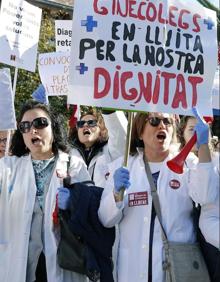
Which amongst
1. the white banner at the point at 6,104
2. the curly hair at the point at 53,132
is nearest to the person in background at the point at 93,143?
the curly hair at the point at 53,132

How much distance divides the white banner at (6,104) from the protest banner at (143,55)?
105 centimetres

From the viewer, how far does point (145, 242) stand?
2.94 m

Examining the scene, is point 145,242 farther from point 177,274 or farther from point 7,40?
point 7,40

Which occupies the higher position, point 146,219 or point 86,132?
point 86,132

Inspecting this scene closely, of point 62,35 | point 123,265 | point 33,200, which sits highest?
point 62,35

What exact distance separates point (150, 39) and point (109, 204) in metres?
0.92

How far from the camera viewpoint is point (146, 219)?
2973mm

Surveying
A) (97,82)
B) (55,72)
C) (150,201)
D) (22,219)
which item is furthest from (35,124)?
(55,72)

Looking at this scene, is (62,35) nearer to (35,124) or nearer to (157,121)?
(35,124)

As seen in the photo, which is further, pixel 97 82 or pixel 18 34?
pixel 18 34

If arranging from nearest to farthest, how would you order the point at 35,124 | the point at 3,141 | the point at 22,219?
the point at 22,219
the point at 35,124
the point at 3,141

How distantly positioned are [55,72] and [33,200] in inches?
105

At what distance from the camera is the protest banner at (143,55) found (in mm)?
2957

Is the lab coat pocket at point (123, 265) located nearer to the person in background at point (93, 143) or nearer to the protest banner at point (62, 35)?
the person in background at point (93, 143)
